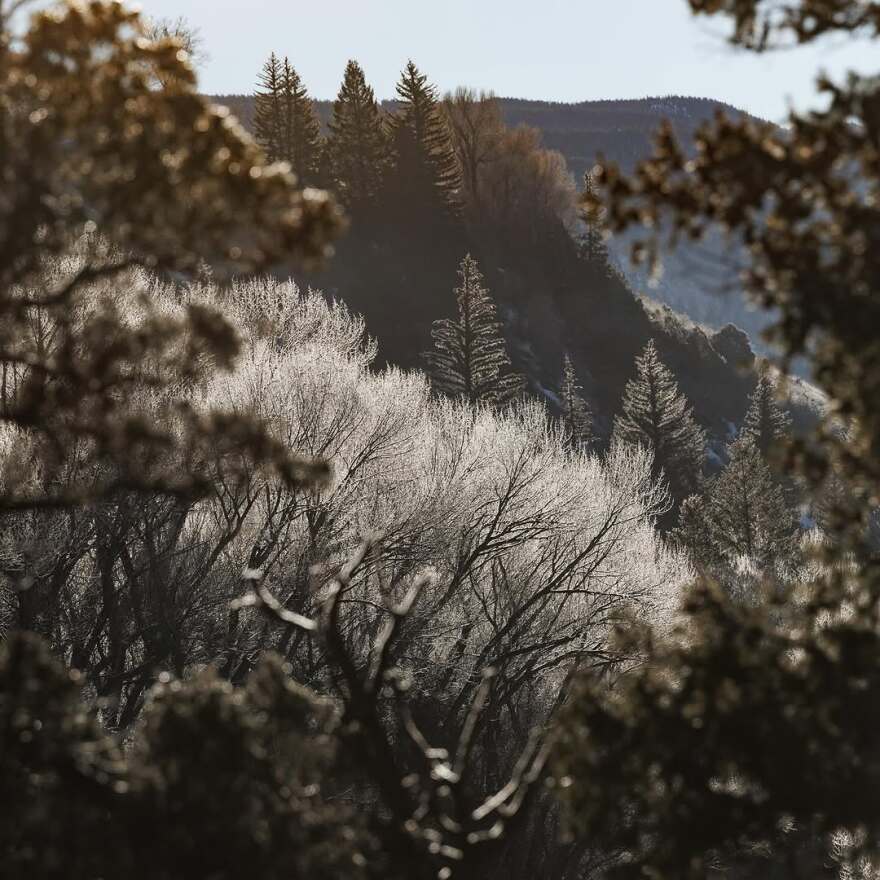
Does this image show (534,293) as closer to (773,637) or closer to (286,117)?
(286,117)

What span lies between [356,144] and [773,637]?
77.4m

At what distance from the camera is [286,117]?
256 feet

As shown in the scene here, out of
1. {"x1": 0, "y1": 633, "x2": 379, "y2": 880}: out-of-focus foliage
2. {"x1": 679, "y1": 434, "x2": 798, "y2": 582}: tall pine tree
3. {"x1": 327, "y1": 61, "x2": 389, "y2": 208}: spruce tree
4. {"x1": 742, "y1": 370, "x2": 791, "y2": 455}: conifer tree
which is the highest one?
{"x1": 327, "y1": 61, "x2": 389, "y2": 208}: spruce tree

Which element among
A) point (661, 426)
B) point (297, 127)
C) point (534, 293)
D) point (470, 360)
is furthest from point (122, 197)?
point (534, 293)

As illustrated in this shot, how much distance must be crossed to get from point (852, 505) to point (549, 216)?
293 ft

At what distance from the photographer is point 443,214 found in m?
84.6

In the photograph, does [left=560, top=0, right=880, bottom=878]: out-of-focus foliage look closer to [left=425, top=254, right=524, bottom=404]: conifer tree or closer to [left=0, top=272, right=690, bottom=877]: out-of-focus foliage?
[left=0, top=272, right=690, bottom=877]: out-of-focus foliage

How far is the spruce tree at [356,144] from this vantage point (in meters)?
79.4

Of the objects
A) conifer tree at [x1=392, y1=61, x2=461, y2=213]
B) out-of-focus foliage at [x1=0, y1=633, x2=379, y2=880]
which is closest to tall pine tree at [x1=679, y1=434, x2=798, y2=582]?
conifer tree at [x1=392, y1=61, x2=461, y2=213]

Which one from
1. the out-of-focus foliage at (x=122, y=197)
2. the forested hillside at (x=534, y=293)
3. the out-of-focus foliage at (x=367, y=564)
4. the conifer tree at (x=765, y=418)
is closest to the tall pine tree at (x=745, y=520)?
the conifer tree at (x=765, y=418)

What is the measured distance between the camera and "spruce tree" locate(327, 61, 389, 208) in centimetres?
7938

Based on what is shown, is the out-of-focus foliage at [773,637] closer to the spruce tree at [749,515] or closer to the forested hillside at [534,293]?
the spruce tree at [749,515]

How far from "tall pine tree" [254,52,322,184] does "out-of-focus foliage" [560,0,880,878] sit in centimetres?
7336

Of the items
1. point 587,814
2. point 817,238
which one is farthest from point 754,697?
point 817,238
